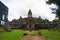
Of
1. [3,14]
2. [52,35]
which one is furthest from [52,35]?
[3,14]

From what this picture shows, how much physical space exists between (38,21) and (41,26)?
543 centimetres

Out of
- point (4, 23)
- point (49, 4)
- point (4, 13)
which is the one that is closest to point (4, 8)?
point (4, 13)

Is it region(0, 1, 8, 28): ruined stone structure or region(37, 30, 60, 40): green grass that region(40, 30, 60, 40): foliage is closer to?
region(37, 30, 60, 40): green grass

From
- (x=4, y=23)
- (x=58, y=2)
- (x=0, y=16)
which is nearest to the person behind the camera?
(x=58, y=2)

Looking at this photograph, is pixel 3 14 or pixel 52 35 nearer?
pixel 52 35

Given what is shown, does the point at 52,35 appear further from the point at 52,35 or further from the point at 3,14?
the point at 3,14

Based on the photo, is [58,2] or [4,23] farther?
[4,23]

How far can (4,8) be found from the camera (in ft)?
186

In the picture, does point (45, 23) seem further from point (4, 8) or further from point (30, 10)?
point (4, 8)

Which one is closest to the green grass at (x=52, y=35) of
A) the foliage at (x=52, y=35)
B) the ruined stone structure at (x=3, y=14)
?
the foliage at (x=52, y=35)

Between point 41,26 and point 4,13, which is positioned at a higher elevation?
point 4,13

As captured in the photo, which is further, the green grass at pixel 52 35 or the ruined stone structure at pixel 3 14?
the ruined stone structure at pixel 3 14

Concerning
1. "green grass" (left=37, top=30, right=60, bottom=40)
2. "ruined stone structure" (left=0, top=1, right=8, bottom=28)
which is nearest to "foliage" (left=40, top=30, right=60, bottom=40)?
"green grass" (left=37, top=30, right=60, bottom=40)

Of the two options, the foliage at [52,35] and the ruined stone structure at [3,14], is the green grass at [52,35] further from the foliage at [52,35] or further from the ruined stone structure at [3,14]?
the ruined stone structure at [3,14]
